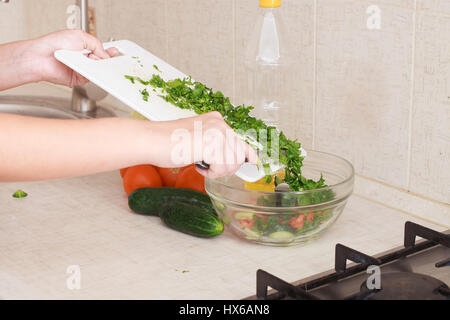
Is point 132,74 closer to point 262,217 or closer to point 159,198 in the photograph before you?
point 159,198

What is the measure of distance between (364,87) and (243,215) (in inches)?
14.9

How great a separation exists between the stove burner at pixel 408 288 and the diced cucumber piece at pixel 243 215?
24 centimetres

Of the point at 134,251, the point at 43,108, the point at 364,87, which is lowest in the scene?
the point at 134,251

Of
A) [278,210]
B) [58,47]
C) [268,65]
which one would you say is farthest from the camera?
[268,65]

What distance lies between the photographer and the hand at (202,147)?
929 mm

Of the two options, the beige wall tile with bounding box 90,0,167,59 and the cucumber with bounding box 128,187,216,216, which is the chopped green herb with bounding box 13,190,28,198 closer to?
the cucumber with bounding box 128,187,216,216

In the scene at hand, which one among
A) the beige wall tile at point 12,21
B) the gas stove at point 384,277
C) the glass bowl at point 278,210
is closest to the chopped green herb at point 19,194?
the glass bowl at point 278,210

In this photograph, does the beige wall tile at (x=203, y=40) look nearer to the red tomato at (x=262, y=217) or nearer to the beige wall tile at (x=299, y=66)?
the beige wall tile at (x=299, y=66)

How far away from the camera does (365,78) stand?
132 centimetres

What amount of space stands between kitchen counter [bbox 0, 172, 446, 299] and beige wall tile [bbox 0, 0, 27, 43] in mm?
1223

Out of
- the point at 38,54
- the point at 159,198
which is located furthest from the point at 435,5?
the point at 38,54

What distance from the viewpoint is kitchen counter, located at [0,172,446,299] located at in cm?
105

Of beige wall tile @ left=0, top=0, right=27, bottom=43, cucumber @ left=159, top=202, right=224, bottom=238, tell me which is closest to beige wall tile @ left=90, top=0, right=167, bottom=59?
beige wall tile @ left=0, top=0, right=27, bottom=43

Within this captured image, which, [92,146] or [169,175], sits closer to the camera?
[92,146]
